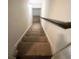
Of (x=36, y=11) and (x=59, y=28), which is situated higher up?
(x=36, y=11)

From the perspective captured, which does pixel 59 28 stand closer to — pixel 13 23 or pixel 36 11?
pixel 13 23

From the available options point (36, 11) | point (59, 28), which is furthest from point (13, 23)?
point (36, 11)

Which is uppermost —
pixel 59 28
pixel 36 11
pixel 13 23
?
pixel 36 11

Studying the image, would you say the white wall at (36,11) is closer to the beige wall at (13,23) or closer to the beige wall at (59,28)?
the beige wall at (13,23)

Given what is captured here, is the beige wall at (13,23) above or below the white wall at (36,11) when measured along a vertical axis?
below

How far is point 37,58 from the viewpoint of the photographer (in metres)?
4.08

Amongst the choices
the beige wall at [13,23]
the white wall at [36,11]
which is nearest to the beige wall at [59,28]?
the beige wall at [13,23]

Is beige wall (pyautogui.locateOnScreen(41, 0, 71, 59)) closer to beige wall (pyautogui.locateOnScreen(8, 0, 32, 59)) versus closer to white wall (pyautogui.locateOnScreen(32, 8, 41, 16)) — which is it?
beige wall (pyautogui.locateOnScreen(8, 0, 32, 59))

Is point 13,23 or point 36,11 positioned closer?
point 13,23
